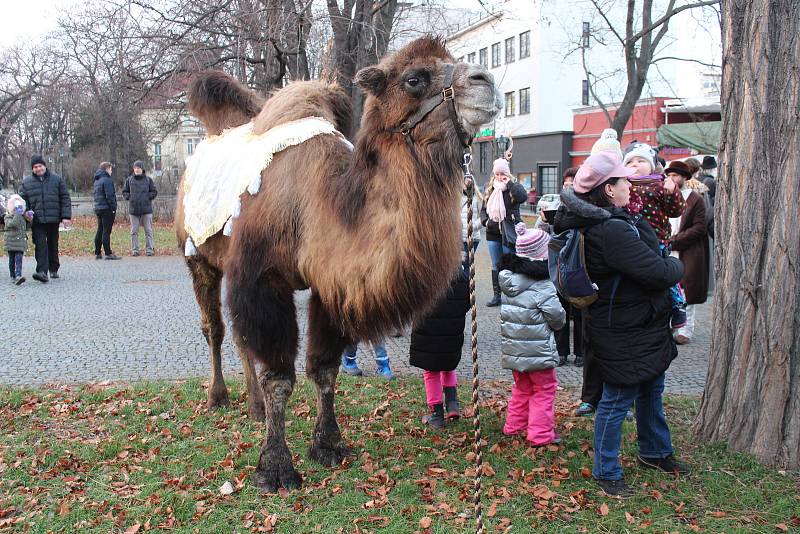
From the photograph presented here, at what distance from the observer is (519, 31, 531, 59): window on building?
42.8 m

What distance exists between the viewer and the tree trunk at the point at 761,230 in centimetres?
460

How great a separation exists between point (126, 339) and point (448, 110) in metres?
6.67

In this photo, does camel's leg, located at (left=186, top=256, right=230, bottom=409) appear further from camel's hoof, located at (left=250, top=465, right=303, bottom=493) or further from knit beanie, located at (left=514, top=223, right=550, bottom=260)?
knit beanie, located at (left=514, top=223, right=550, bottom=260)

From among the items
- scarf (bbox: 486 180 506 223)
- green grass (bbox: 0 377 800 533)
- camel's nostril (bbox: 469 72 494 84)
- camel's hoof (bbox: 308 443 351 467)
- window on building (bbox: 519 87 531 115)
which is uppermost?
window on building (bbox: 519 87 531 115)

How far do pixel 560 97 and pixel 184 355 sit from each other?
38470 mm

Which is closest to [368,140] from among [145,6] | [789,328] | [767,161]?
[767,161]

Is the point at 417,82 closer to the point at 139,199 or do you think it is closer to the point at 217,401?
the point at 217,401

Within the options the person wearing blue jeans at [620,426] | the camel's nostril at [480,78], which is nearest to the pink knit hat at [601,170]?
the camel's nostril at [480,78]

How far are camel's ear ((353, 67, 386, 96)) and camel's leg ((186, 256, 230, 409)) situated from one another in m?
2.72

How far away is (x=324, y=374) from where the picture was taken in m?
4.93

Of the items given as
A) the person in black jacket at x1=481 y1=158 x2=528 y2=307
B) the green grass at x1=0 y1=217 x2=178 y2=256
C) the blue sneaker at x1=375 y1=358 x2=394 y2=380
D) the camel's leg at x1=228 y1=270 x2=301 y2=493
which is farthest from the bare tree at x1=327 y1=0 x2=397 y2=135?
the camel's leg at x1=228 y1=270 x2=301 y2=493

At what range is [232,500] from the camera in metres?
4.38

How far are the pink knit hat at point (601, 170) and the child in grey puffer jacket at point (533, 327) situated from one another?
0.95 metres

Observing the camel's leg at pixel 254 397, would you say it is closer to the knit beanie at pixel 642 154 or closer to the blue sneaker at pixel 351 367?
the blue sneaker at pixel 351 367
